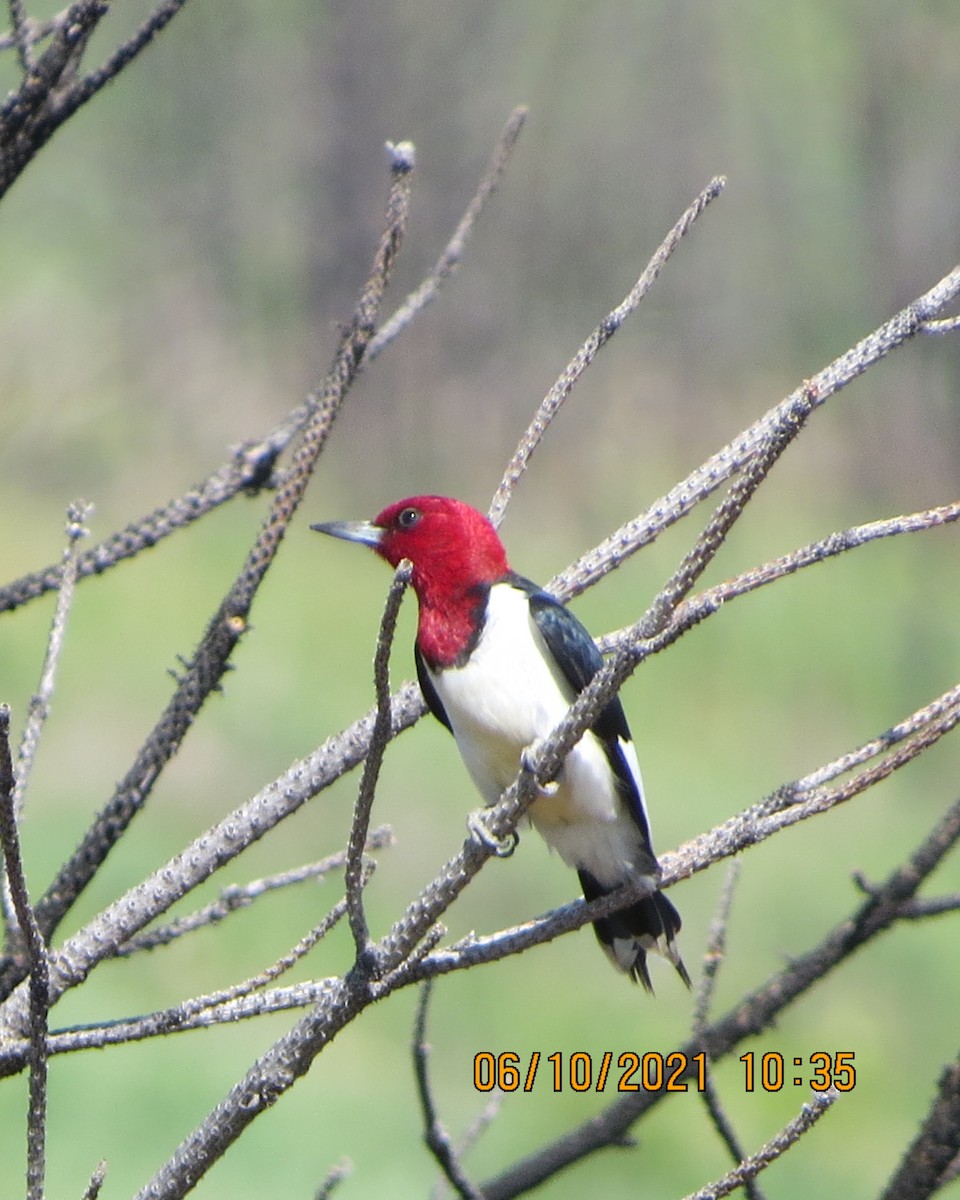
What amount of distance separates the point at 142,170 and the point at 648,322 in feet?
15.0

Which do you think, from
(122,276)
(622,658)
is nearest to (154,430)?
(122,276)

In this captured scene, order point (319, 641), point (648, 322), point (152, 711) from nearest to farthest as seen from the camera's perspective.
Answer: point (152, 711)
point (319, 641)
point (648, 322)

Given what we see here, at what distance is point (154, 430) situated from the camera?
12609 millimetres

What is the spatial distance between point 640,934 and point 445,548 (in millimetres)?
898

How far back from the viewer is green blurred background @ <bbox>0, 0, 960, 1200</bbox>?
747 cm

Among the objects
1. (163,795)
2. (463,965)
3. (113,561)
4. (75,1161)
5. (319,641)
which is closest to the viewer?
(463,965)

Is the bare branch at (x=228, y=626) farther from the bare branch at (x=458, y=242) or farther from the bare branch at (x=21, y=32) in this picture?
the bare branch at (x=21, y=32)

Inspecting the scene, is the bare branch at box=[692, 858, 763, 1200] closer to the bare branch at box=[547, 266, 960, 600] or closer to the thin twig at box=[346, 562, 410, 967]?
the bare branch at box=[547, 266, 960, 600]

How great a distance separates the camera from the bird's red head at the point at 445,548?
3.12 metres

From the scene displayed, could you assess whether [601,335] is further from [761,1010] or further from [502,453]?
[502,453]

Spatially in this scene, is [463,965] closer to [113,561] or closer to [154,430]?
[113,561]

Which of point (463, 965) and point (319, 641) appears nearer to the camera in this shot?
point (463, 965)

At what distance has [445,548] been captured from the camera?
3.14 metres

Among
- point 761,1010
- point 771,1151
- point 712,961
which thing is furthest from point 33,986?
point 761,1010
